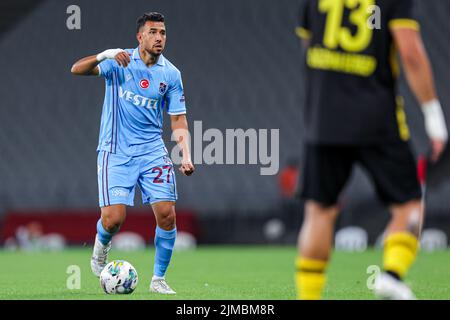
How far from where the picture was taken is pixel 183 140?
23.2 ft

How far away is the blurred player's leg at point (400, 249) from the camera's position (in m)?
4.69

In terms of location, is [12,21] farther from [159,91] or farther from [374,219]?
[159,91]

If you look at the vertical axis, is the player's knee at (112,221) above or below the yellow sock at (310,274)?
below

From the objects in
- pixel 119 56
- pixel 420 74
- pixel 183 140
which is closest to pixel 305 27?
pixel 420 74

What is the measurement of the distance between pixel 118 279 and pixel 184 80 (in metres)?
14.0

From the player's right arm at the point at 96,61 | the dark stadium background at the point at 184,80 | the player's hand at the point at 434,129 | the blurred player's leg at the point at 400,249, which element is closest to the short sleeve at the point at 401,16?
the player's hand at the point at 434,129

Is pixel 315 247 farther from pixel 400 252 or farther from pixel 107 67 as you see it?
pixel 107 67

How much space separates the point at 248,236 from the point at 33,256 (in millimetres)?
4597

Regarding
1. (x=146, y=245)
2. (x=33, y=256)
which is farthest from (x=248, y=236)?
(x=33, y=256)

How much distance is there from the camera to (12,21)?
21.1m

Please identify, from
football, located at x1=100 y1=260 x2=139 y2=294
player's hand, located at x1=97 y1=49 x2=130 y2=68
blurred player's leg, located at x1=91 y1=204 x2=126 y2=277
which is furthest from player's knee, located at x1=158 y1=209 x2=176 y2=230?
player's hand, located at x1=97 y1=49 x2=130 y2=68

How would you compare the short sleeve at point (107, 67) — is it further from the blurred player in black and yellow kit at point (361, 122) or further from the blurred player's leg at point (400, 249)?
the blurred player's leg at point (400, 249)

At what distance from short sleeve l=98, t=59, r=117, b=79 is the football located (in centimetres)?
135

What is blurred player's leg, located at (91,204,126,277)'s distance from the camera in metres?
7.02
